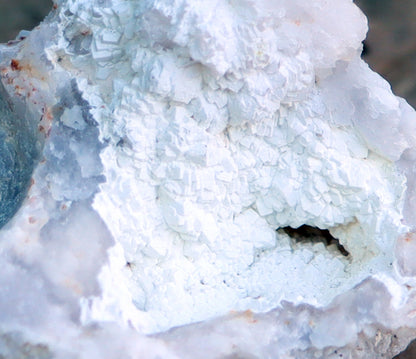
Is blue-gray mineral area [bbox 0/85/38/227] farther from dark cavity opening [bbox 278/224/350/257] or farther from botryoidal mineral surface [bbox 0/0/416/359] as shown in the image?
dark cavity opening [bbox 278/224/350/257]

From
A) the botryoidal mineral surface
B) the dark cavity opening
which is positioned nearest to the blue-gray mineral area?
the botryoidal mineral surface

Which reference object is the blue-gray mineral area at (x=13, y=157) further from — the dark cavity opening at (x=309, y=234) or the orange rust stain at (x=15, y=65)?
the dark cavity opening at (x=309, y=234)

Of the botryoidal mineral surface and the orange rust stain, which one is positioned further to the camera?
the orange rust stain

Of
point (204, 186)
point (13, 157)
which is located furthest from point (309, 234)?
point (13, 157)

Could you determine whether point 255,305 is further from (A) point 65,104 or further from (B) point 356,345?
(A) point 65,104

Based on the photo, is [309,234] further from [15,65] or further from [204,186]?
[15,65]

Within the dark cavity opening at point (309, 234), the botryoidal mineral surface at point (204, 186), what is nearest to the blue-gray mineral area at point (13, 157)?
the botryoidal mineral surface at point (204, 186)

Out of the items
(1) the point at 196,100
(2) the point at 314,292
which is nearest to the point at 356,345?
(2) the point at 314,292
